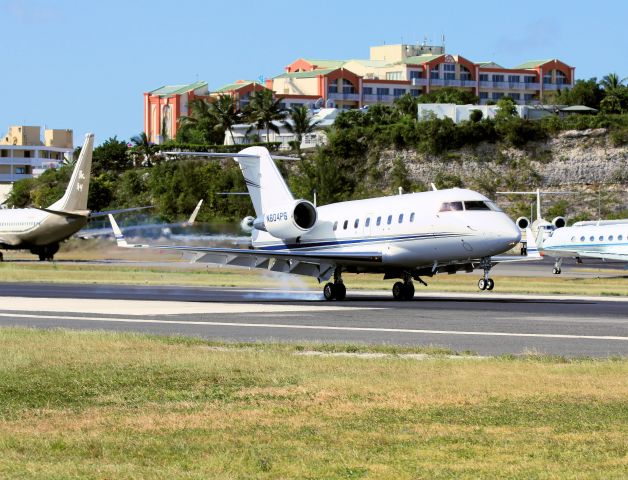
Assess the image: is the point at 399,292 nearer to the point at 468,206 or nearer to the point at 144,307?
the point at 468,206

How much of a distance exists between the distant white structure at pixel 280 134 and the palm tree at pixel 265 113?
130 centimetres

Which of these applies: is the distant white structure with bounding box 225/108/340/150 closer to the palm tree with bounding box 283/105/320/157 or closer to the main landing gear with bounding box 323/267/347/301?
the palm tree with bounding box 283/105/320/157

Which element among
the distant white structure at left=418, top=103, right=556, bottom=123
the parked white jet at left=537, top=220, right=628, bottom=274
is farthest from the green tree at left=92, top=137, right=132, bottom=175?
the parked white jet at left=537, top=220, right=628, bottom=274

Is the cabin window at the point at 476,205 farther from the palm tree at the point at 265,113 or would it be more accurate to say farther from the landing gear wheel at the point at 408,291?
the palm tree at the point at 265,113

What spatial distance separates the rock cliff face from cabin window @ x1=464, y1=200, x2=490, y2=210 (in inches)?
3800

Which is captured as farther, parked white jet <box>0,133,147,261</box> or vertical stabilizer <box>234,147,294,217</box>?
parked white jet <box>0,133,147,261</box>

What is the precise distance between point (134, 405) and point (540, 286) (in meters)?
39.9

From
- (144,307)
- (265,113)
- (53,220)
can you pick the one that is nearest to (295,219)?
(144,307)

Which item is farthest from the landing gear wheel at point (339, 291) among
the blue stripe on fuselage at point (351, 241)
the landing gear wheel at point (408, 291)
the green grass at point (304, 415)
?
the green grass at point (304, 415)

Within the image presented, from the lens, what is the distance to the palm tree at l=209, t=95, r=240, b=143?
173500 mm

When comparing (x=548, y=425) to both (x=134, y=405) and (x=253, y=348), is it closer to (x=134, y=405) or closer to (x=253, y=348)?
(x=134, y=405)

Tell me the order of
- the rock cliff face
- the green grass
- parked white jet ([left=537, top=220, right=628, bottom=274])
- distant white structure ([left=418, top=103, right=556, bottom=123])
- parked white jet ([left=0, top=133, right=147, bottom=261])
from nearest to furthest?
1. the green grass
2. parked white jet ([left=537, top=220, right=628, bottom=274])
3. parked white jet ([left=0, top=133, right=147, bottom=261])
4. the rock cliff face
5. distant white structure ([left=418, top=103, right=556, bottom=123])

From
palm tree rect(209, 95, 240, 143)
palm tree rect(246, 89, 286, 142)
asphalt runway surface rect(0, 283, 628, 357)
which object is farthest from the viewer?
palm tree rect(209, 95, 240, 143)

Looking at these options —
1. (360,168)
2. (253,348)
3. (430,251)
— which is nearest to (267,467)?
(253,348)
